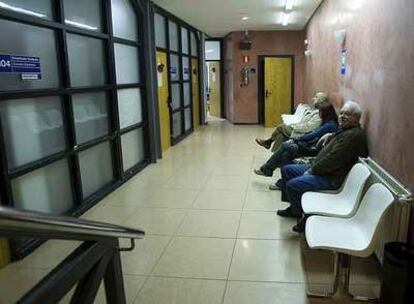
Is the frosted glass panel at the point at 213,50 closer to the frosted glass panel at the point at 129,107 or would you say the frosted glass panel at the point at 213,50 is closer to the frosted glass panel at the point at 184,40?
the frosted glass panel at the point at 184,40

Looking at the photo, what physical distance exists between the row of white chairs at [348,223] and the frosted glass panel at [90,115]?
2.55 meters

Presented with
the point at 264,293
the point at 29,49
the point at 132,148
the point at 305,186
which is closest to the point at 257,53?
the point at 132,148

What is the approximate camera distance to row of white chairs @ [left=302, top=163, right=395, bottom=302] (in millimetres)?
2225

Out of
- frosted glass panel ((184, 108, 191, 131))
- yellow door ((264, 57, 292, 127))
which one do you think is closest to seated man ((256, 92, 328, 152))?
frosted glass panel ((184, 108, 191, 131))

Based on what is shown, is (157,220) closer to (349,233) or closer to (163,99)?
(349,233)

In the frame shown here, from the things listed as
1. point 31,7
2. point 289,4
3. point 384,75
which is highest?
point 289,4

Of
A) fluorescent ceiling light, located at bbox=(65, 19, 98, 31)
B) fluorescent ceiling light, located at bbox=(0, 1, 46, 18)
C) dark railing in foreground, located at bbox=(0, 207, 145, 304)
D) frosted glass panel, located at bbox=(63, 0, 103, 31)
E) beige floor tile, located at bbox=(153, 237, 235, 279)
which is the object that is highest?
frosted glass panel, located at bbox=(63, 0, 103, 31)

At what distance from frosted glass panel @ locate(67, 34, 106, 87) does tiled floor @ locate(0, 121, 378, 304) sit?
4.68 feet

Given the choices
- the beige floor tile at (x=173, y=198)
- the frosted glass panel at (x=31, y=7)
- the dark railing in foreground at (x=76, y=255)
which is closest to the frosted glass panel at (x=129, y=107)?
the beige floor tile at (x=173, y=198)

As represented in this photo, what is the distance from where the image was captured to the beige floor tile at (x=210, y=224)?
11.3 ft

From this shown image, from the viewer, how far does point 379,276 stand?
2.67 m

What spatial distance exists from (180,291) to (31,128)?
6.30 feet

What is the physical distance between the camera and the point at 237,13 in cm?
737

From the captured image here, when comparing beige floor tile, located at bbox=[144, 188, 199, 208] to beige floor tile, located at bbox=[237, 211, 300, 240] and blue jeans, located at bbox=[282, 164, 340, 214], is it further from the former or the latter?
blue jeans, located at bbox=[282, 164, 340, 214]
